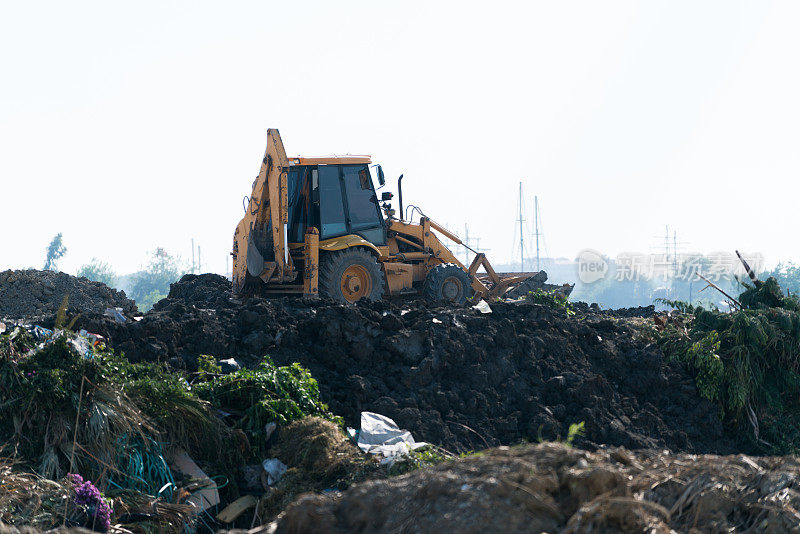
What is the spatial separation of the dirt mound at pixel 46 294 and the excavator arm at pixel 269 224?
597 centimetres

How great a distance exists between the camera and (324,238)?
12547 millimetres

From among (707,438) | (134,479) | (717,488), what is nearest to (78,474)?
(134,479)

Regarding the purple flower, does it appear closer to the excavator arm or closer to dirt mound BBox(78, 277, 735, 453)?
dirt mound BBox(78, 277, 735, 453)

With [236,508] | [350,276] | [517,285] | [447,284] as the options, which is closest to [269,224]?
[350,276]

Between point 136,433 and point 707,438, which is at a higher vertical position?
point 136,433

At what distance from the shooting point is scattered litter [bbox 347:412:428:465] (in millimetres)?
5887

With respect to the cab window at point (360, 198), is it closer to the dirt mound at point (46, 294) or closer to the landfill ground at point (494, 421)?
the landfill ground at point (494, 421)

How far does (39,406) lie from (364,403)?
110 inches

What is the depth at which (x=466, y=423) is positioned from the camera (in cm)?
710

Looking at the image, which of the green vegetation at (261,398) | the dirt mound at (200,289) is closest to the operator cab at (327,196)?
the dirt mound at (200,289)

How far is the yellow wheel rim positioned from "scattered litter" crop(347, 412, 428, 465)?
5964mm

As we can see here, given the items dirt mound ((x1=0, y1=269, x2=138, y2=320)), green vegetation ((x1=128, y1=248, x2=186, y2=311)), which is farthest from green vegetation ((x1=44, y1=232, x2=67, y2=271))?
dirt mound ((x1=0, y1=269, x2=138, y2=320))

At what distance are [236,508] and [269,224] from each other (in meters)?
Answer: 7.34

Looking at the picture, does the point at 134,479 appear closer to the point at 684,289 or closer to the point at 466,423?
the point at 466,423
